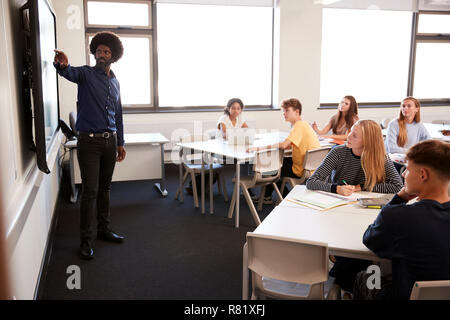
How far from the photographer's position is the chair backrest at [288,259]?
1836 mm

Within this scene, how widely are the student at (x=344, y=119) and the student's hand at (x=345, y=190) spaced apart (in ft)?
7.92

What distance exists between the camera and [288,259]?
6.20ft

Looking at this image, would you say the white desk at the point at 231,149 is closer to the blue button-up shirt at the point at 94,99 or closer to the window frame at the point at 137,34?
the blue button-up shirt at the point at 94,99

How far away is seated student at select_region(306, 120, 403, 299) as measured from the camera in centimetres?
284

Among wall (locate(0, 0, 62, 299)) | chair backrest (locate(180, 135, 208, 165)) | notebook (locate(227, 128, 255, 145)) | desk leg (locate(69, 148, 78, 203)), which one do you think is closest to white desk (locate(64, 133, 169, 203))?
desk leg (locate(69, 148, 78, 203))

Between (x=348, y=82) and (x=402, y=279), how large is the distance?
6.30m

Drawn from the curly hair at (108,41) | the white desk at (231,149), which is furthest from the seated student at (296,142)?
the curly hair at (108,41)

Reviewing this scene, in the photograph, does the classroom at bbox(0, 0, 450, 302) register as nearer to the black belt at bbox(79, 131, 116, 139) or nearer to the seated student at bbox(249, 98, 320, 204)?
the seated student at bbox(249, 98, 320, 204)

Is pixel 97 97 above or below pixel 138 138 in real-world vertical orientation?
above

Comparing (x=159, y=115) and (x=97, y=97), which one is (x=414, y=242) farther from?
(x=159, y=115)

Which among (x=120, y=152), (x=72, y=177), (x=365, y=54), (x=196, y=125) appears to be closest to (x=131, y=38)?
(x=196, y=125)

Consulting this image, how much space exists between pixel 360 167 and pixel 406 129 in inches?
74.0
